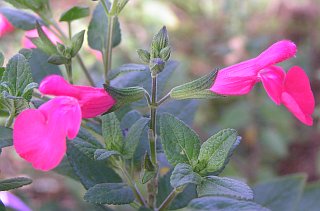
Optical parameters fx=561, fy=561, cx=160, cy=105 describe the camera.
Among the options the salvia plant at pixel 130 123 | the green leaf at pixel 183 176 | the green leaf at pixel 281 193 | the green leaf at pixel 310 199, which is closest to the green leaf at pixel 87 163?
the salvia plant at pixel 130 123

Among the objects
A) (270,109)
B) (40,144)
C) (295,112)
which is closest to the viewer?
(40,144)

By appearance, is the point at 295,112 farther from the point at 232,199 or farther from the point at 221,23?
the point at 221,23

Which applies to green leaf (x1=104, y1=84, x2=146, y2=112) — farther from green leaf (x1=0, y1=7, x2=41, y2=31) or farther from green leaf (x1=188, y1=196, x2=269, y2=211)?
green leaf (x1=0, y1=7, x2=41, y2=31)

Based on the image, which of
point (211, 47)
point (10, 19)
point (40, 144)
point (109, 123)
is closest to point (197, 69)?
point (211, 47)

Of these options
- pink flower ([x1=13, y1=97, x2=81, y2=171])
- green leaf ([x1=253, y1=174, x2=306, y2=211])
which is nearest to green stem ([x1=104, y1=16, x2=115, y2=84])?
pink flower ([x1=13, y1=97, x2=81, y2=171])

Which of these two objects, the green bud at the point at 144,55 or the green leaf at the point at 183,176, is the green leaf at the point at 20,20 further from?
the green leaf at the point at 183,176

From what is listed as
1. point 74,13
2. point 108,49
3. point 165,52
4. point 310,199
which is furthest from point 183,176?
point 310,199

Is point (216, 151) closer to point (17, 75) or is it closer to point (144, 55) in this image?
point (144, 55)
